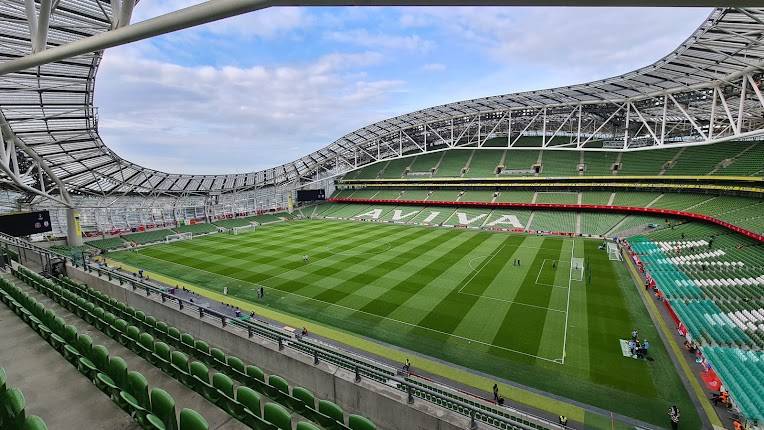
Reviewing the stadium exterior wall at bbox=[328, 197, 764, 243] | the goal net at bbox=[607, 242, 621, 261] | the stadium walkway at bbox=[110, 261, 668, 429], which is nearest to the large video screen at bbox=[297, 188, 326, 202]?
the stadium exterior wall at bbox=[328, 197, 764, 243]

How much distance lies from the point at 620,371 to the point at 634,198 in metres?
40.5

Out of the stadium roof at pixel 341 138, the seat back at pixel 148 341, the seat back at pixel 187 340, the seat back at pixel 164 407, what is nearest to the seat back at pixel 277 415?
the seat back at pixel 164 407

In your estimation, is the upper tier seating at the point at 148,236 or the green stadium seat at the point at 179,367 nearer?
the green stadium seat at the point at 179,367

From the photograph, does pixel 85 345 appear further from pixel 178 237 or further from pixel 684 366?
pixel 178 237

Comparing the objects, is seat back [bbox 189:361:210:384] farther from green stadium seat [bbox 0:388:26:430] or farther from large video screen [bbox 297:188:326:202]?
large video screen [bbox 297:188:326:202]

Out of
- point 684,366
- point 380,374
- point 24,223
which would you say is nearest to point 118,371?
point 380,374

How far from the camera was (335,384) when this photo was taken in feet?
27.9

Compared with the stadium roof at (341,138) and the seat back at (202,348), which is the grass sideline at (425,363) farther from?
the stadium roof at (341,138)

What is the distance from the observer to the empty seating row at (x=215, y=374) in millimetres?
6488

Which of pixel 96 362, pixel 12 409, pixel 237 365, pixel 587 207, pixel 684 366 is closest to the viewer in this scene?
pixel 12 409

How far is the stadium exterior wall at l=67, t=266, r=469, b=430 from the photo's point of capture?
23.5ft

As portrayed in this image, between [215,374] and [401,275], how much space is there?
899 inches

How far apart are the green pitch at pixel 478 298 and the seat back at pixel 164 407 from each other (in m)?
13.5

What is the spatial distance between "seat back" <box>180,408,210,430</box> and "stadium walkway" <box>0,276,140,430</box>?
178cm
